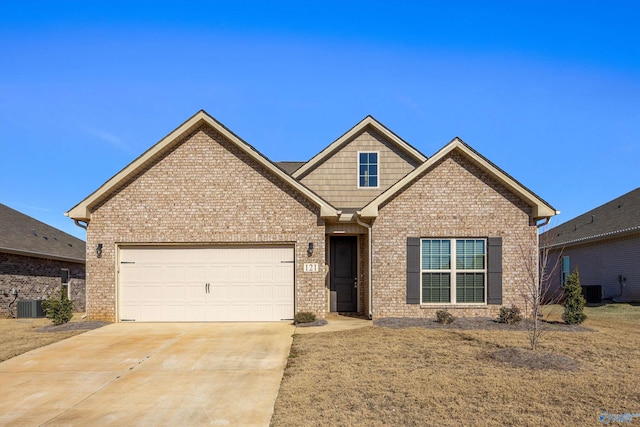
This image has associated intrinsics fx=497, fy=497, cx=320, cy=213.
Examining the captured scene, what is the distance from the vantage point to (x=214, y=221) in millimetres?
15102

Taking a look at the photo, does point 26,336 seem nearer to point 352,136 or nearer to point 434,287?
point 434,287

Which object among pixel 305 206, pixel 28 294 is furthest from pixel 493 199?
pixel 28 294

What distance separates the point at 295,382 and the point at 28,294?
18.1 metres

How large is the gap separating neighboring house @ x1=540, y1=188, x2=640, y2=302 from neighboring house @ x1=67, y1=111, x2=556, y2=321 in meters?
5.65

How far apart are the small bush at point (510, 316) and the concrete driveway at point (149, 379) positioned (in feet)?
20.6

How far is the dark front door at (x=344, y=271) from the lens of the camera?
16.9 m

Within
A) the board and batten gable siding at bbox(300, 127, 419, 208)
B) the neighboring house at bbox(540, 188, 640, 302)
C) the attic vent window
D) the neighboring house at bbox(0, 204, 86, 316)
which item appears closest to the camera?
the board and batten gable siding at bbox(300, 127, 419, 208)

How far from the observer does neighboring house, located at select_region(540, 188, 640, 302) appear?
21.4 meters

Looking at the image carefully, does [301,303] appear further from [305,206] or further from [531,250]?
[531,250]

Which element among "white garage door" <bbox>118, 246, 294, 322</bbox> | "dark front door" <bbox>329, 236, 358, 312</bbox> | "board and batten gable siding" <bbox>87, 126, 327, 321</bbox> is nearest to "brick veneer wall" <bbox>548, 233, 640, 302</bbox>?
"dark front door" <bbox>329, 236, 358, 312</bbox>

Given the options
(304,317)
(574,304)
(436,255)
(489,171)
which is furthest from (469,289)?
(304,317)

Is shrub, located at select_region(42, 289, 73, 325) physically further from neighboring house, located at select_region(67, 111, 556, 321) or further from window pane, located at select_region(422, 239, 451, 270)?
window pane, located at select_region(422, 239, 451, 270)

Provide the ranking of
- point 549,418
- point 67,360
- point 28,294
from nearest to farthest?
point 549,418 < point 67,360 < point 28,294

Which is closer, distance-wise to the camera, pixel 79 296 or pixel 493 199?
pixel 493 199
